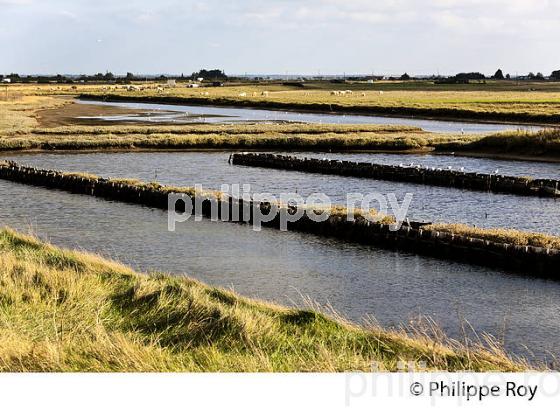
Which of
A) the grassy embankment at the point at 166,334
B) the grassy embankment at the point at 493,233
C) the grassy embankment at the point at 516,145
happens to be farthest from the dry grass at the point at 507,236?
the grassy embankment at the point at 516,145

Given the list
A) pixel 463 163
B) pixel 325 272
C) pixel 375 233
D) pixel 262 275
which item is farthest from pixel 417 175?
pixel 262 275

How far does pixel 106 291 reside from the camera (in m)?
13.0

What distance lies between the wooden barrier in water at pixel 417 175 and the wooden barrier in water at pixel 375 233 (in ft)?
37.8

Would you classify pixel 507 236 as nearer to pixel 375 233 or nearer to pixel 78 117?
pixel 375 233

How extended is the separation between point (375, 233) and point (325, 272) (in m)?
4.76

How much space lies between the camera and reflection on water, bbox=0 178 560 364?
1623 cm

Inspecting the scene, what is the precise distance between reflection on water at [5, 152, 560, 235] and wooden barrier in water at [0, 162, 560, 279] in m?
3.54

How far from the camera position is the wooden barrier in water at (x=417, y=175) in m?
35.5

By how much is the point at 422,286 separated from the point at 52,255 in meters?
8.50

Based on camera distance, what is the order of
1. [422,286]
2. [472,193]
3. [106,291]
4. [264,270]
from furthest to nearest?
[472,193]
[264,270]
[422,286]
[106,291]

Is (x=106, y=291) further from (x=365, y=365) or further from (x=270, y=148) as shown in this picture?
(x=270, y=148)

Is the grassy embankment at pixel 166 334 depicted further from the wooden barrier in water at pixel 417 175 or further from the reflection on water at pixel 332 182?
the wooden barrier in water at pixel 417 175

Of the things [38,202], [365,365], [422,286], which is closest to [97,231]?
[38,202]

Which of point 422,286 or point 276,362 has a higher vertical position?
point 276,362
